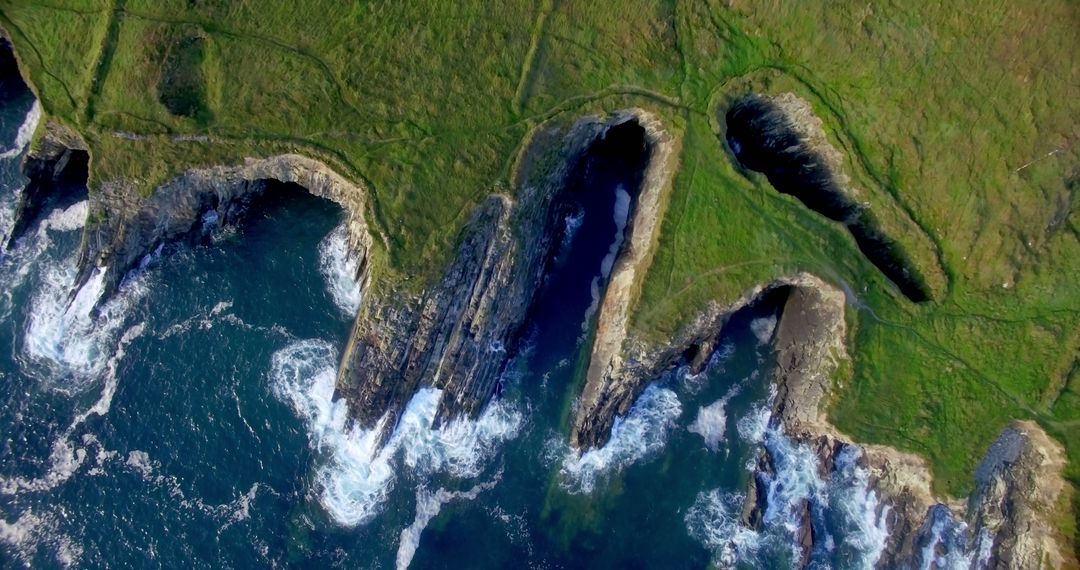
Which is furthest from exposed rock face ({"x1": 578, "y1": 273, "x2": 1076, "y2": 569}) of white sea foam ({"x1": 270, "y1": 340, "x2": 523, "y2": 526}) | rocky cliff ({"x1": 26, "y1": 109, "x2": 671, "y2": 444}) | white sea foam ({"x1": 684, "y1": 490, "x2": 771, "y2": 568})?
white sea foam ({"x1": 270, "y1": 340, "x2": 523, "y2": 526})

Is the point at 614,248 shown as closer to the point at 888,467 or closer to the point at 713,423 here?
the point at 713,423

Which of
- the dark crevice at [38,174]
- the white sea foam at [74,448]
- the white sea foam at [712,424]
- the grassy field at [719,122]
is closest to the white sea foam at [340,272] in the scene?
the grassy field at [719,122]

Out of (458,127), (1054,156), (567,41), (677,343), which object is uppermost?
(1054,156)

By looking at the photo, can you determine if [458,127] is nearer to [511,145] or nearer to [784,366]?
[511,145]

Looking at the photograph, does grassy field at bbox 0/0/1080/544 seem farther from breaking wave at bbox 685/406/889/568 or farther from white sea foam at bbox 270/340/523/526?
white sea foam at bbox 270/340/523/526

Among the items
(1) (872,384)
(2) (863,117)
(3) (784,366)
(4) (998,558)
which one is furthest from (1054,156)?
(4) (998,558)

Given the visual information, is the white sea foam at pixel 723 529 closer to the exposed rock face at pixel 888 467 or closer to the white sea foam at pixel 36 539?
the exposed rock face at pixel 888 467
